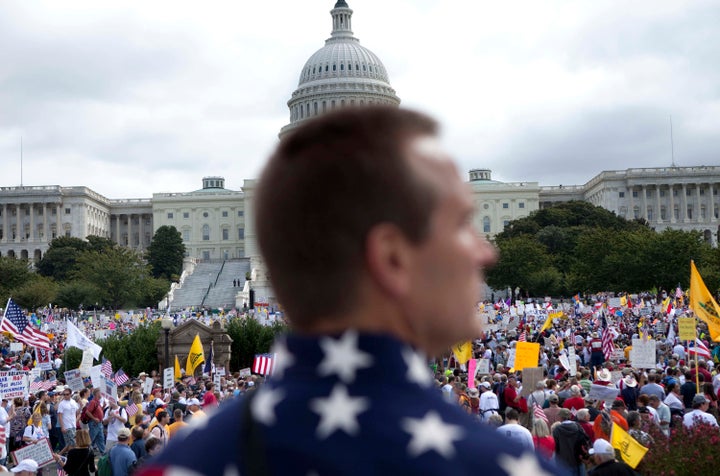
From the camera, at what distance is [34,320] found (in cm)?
4334

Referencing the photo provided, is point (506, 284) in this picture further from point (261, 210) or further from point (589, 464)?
point (261, 210)

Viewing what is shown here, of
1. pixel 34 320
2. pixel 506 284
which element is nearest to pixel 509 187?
pixel 506 284

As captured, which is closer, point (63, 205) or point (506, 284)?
point (506, 284)

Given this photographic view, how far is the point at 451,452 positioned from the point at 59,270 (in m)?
101

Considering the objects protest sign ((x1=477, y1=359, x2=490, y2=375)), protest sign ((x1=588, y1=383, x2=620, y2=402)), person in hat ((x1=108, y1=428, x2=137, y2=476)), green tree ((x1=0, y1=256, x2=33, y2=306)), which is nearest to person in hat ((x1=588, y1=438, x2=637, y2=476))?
protest sign ((x1=588, y1=383, x2=620, y2=402))

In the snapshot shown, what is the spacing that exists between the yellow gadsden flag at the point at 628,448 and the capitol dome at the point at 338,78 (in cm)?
11742

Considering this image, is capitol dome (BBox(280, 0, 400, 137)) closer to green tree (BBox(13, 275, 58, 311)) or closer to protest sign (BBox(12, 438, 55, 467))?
green tree (BBox(13, 275, 58, 311))

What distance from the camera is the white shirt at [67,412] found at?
15.0 metres

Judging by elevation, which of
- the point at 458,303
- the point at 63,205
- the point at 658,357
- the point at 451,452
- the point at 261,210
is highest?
the point at 63,205

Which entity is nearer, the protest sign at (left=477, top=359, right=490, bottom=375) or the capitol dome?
the protest sign at (left=477, top=359, right=490, bottom=375)

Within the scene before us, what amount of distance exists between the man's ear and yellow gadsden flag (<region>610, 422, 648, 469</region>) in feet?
24.4

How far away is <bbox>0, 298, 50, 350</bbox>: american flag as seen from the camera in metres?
22.0

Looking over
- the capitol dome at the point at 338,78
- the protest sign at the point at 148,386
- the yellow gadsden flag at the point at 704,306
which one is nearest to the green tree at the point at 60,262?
the capitol dome at the point at 338,78

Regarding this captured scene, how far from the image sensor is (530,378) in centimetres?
1525
